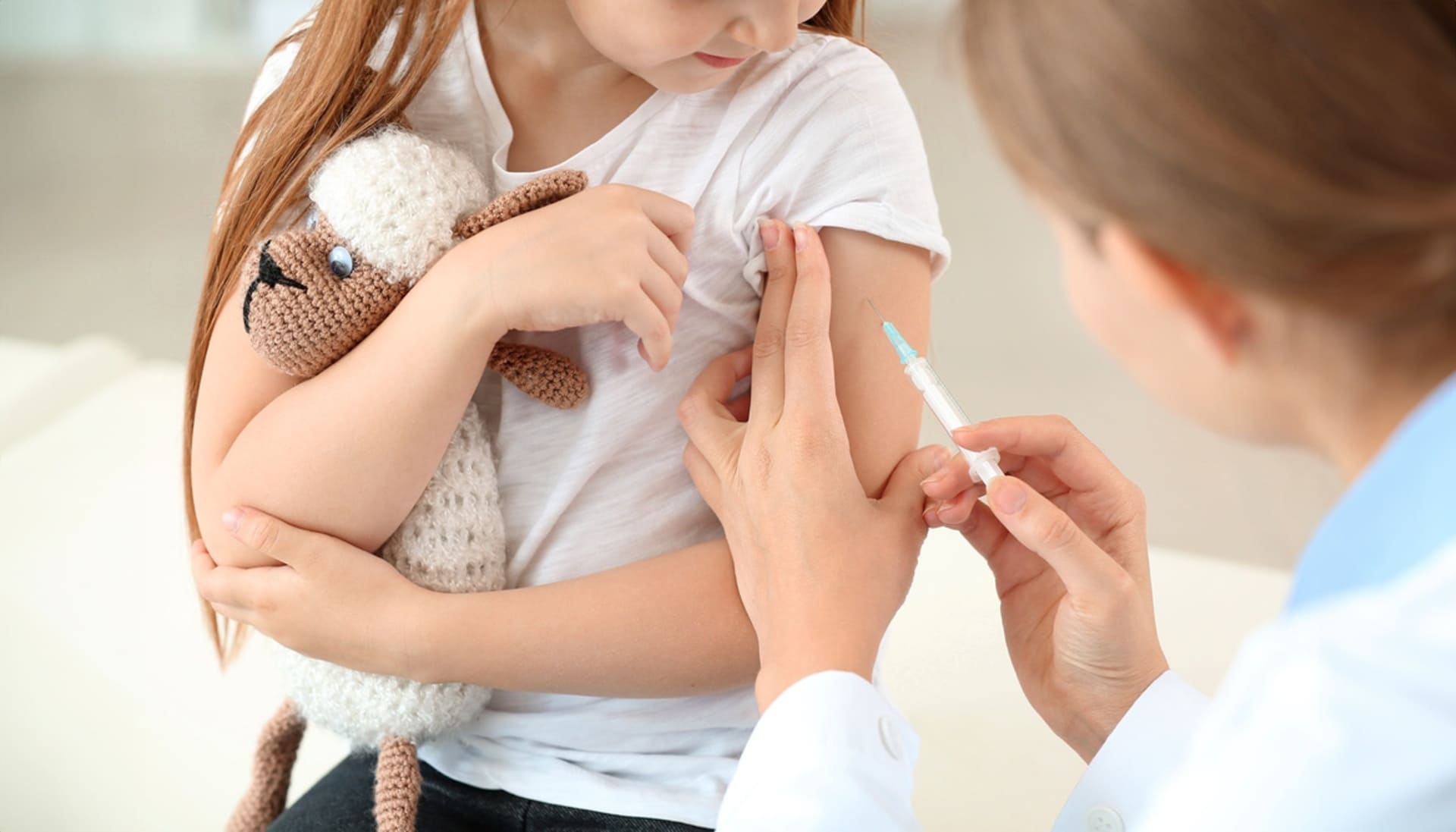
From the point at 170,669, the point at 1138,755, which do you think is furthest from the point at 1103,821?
the point at 170,669

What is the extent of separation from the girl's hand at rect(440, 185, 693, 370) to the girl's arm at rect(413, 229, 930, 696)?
0.45 ft

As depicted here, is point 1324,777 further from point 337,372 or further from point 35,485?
point 35,485

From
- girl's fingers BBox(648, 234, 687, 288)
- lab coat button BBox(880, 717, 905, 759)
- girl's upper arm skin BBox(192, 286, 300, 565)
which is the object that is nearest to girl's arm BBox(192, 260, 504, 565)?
girl's upper arm skin BBox(192, 286, 300, 565)

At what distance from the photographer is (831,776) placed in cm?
69

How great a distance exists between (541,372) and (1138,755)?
44 cm

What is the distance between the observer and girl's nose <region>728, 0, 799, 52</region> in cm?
76

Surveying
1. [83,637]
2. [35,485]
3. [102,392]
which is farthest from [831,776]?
[102,392]

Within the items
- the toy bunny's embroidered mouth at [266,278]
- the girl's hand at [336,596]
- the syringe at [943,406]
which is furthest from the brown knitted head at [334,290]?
the syringe at [943,406]

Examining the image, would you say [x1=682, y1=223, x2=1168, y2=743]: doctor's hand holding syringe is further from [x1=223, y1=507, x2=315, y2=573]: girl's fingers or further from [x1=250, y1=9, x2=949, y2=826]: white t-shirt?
[x1=223, y1=507, x2=315, y2=573]: girl's fingers

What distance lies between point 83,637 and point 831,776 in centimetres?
106

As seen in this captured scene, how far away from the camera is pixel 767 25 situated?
763mm

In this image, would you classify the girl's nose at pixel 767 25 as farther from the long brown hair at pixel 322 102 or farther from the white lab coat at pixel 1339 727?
the white lab coat at pixel 1339 727

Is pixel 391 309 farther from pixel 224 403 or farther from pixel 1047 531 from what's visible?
pixel 1047 531

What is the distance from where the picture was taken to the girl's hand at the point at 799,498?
2.52 ft
